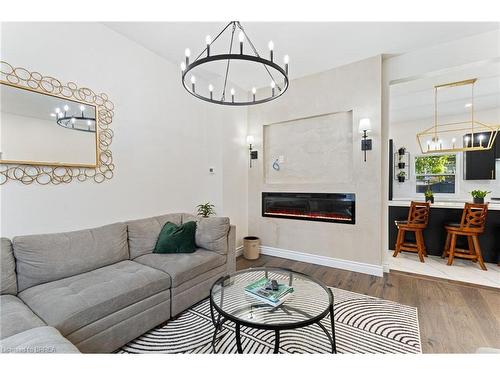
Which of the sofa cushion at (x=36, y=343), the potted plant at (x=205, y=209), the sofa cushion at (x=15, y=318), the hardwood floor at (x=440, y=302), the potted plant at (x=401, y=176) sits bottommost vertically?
the hardwood floor at (x=440, y=302)

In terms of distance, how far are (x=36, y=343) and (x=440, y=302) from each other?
10.6ft

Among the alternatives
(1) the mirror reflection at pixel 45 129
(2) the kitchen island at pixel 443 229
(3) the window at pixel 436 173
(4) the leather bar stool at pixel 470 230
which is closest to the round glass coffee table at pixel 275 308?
(1) the mirror reflection at pixel 45 129

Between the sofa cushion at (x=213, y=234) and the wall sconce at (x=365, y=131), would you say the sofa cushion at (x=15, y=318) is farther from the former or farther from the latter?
the wall sconce at (x=365, y=131)

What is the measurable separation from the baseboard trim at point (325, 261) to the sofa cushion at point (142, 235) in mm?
1991

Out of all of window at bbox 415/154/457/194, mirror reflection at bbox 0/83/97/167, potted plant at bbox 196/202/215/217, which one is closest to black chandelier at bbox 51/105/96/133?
mirror reflection at bbox 0/83/97/167

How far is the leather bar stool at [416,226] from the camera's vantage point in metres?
3.58

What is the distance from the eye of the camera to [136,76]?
2.68m

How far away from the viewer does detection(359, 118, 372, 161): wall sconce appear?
2962 mm

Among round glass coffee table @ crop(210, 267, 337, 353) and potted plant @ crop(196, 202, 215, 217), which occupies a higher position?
potted plant @ crop(196, 202, 215, 217)

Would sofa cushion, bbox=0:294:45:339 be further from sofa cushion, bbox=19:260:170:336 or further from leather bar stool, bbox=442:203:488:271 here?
leather bar stool, bbox=442:203:488:271

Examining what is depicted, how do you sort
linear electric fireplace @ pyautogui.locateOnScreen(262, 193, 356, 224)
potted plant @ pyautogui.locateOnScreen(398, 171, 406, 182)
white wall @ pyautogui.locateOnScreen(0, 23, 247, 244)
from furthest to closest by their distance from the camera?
potted plant @ pyautogui.locateOnScreen(398, 171, 406, 182)
linear electric fireplace @ pyautogui.locateOnScreen(262, 193, 356, 224)
white wall @ pyautogui.locateOnScreen(0, 23, 247, 244)

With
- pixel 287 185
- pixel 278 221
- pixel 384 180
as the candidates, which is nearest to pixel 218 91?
pixel 287 185

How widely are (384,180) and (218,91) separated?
9.19ft

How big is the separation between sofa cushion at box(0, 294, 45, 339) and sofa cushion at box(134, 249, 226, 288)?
86cm
